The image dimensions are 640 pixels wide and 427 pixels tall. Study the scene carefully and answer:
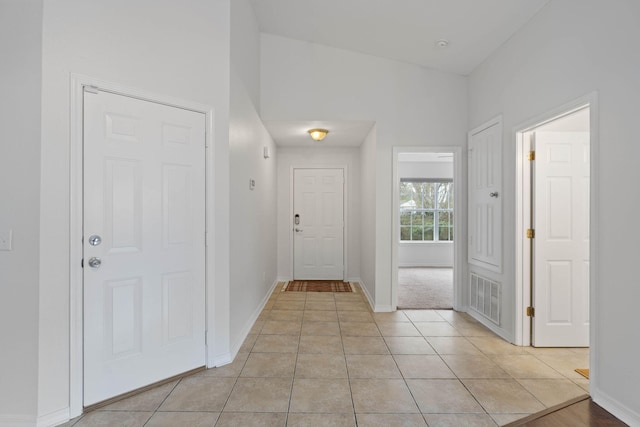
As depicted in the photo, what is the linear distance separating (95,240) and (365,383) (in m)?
2.06

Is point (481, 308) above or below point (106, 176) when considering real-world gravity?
below

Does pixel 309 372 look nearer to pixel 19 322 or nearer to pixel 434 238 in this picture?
pixel 19 322

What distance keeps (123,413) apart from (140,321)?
0.54 metres

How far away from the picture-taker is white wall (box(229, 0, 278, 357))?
2721mm

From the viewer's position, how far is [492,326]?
330 cm

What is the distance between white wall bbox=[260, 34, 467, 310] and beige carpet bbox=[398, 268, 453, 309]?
0.70m

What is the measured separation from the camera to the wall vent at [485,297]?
3.23 m

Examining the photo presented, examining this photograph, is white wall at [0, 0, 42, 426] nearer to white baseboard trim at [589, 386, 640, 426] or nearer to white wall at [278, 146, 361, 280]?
white baseboard trim at [589, 386, 640, 426]

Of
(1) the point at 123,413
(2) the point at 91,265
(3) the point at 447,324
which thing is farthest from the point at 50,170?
(3) the point at 447,324

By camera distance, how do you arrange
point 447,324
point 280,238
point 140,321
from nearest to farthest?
point 140,321, point 447,324, point 280,238

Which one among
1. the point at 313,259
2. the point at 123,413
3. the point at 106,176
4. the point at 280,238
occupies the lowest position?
the point at 123,413

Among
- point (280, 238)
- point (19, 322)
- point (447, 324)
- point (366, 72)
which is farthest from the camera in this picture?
point (280, 238)

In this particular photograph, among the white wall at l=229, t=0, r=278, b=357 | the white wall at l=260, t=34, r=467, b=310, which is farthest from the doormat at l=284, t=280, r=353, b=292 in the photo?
the white wall at l=260, t=34, r=467, b=310

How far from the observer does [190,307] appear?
2.39 metres
